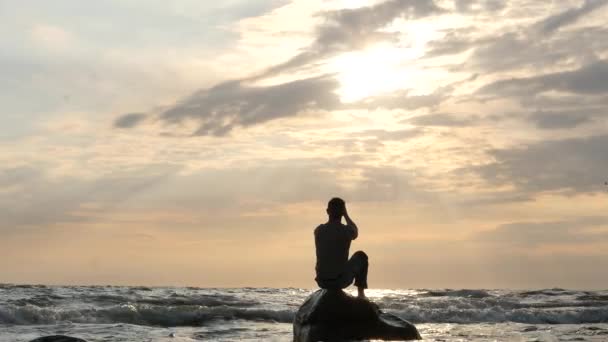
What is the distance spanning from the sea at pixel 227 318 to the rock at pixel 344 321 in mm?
3557

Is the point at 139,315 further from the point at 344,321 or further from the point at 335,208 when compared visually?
the point at 335,208

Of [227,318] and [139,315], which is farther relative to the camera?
[227,318]

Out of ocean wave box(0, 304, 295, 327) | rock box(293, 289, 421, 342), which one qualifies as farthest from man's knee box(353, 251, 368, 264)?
ocean wave box(0, 304, 295, 327)

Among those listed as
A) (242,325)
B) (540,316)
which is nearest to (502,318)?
(540,316)

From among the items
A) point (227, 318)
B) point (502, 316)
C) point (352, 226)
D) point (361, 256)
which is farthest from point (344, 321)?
point (502, 316)

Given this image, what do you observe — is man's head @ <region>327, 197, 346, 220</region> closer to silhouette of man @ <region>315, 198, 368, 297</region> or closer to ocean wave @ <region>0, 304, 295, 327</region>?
silhouette of man @ <region>315, 198, 368, 297</region>

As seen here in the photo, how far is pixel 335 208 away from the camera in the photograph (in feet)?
41.5

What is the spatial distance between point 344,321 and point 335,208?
187 centimetres

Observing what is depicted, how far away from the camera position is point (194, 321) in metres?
24.6

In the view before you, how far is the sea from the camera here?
1838 cm

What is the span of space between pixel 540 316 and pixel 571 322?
3.65 feet

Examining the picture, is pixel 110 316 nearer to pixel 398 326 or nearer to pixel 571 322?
pixel 398 326

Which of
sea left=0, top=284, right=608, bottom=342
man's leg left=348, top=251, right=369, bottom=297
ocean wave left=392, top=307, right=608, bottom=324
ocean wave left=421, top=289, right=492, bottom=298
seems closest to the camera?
man's leg left=348, top=251, right=369, bottom=297

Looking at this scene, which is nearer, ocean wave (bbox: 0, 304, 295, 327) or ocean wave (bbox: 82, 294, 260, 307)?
ocean wave (bbox: 0, 304, 295, 327)
